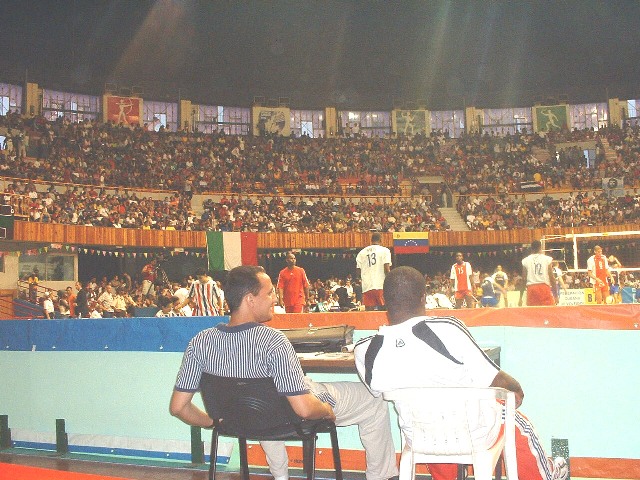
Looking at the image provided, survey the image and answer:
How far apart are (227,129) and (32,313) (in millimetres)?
18665

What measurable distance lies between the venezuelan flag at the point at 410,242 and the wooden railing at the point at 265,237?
0.42m

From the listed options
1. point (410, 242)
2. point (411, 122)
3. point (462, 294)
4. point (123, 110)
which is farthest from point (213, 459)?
point (411, 122)

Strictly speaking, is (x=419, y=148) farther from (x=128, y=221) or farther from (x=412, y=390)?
(x=412, y=390)

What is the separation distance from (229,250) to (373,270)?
13.9m

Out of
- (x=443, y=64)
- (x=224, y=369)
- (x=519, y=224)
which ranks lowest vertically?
(x=224, y=369)

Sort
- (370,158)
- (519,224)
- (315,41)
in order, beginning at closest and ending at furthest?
(519,224)
(370,158)
(315,41)

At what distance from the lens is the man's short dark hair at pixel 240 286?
3.84 meters

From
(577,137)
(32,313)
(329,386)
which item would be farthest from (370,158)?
(329,386)

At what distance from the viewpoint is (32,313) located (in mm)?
21062

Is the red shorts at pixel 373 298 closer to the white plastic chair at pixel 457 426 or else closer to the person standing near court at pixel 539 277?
the person standing near court at pixel 539 277

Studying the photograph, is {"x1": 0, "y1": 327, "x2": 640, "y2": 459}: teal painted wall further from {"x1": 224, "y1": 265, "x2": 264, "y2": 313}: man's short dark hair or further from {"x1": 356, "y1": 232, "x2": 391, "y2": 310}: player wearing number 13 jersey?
{"x1": 356, "y1": 232, "x2": 391, "y2": 310}: player wearing number 13 jersey

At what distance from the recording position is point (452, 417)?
3.14 m

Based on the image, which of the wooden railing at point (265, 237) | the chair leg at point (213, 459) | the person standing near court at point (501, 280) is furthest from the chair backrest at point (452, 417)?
the wooden railing at point (265, 237)

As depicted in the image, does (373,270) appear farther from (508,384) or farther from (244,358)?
(508,384)
